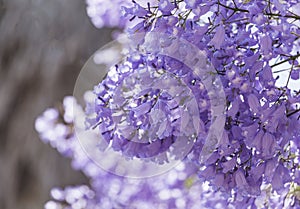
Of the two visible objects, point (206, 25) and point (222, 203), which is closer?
point (206, 25)

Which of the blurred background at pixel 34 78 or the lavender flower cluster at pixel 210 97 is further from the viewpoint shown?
the blurred background at pixel 34 78

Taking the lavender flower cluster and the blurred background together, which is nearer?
the lavender flower cluster

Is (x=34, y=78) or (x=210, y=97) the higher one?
(x=34, y=78)

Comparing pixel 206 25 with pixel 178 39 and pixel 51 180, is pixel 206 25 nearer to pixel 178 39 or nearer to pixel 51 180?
pixel 178 39

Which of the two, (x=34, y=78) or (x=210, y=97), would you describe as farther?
(x=34, y=78)

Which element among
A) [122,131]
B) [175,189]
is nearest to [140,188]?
[175,189]

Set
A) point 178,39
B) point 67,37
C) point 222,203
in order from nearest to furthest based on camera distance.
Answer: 1. point 178,39
2. point 222,203
3. point 67,37

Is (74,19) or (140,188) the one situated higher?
(74,19)

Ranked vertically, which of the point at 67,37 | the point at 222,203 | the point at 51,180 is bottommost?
the point at 222,203
